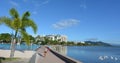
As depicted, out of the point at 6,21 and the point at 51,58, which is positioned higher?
the point at 6,21

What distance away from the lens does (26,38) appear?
986 inches

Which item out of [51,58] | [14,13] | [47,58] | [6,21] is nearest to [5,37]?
[6,21]

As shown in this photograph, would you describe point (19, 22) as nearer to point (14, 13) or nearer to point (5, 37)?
point (14, 13)

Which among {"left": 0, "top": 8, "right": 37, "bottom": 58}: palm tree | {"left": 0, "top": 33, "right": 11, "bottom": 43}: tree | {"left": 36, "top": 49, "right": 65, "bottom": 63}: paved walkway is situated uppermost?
{"left": 0, "top": 33, "right": 11, "bottom": 43}: tree

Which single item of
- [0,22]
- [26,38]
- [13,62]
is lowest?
[13,62]

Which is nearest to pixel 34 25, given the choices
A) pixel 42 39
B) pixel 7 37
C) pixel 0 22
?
pixel 0 22

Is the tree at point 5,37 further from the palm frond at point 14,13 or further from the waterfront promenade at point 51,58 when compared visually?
the waterfront promenade at point 51,58

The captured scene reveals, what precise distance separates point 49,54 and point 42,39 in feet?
503

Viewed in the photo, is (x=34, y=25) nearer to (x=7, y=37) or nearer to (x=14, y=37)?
(x=14, y=37)

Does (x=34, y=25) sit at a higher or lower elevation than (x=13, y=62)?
higher

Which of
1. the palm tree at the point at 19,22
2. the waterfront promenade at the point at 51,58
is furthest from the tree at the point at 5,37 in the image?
the waterfront promenade at the point at 51,58

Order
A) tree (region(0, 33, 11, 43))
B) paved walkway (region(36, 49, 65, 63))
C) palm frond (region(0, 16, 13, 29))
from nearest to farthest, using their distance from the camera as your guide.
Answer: paved walkway (region(36, 49, 65, 63)) → palm frond (region(0, 16, 13, 29)) → tree (region(0, 33, 11, 43))

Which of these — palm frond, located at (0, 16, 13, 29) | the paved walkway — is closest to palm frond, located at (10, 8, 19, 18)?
palm frond, located at (0, 16, 13, 29)

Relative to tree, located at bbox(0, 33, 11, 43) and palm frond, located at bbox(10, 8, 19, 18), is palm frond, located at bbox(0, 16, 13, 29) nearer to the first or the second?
palm frond, located at bbox(10, 8, 19, 18)
